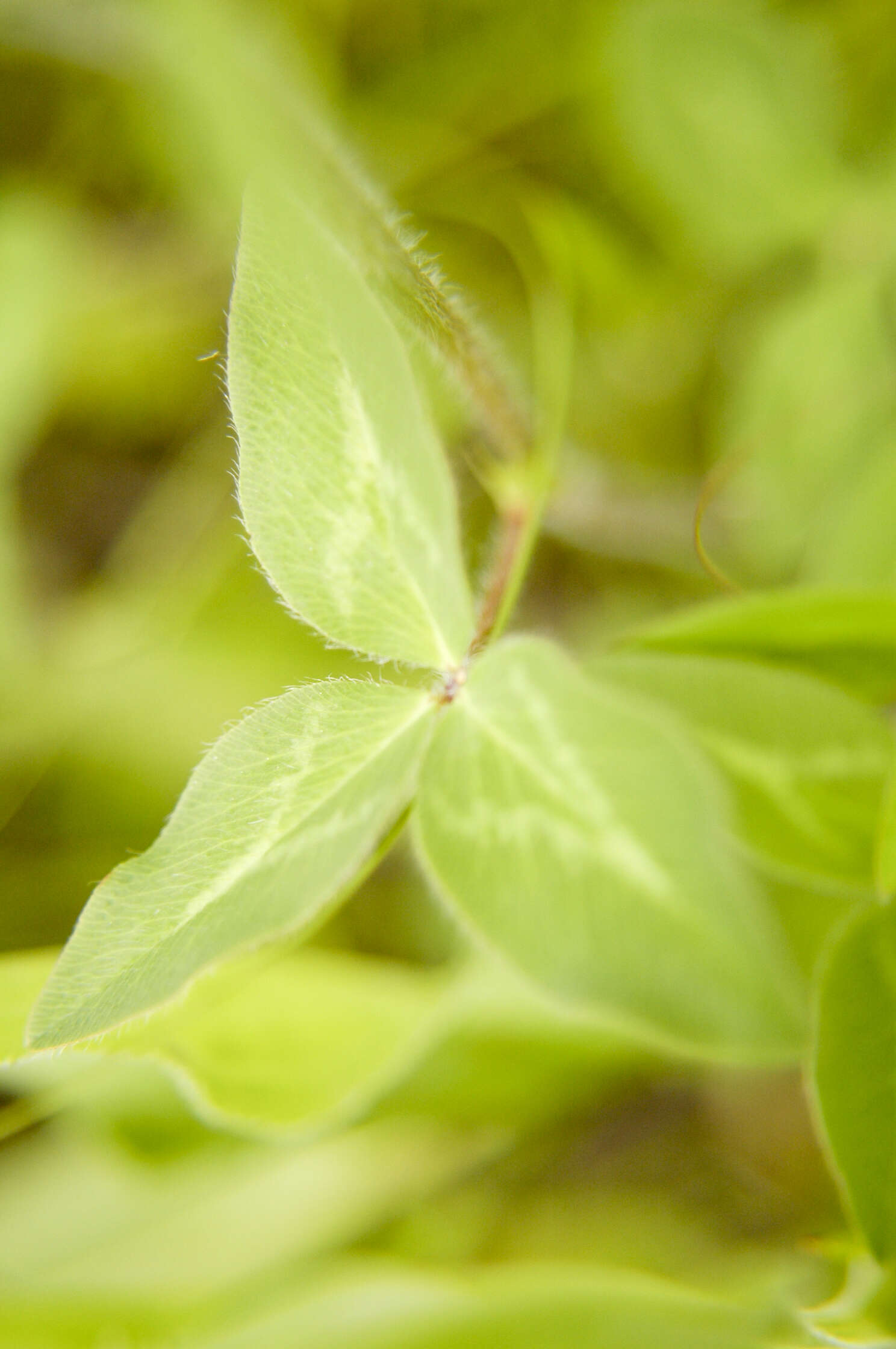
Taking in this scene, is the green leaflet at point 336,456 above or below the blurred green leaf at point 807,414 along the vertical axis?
above

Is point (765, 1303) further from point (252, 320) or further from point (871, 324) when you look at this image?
point (871, 324)

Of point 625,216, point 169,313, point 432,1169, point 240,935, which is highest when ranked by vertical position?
point 169,313

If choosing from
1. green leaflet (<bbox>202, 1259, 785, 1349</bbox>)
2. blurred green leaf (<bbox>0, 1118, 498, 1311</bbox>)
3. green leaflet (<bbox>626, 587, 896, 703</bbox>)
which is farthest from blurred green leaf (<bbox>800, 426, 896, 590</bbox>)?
blurred green leaf (<bbox>0, 1118, 498, 1311</bbox>)

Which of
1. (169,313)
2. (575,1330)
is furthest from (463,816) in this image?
(169,313)

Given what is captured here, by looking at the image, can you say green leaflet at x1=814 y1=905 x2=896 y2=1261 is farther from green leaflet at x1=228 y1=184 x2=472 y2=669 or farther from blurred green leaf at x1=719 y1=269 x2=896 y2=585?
blurred green leaf at x1=719 y1=269 x2=896 y2=585

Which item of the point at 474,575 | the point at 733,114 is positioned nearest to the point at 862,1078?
the point at 474,575

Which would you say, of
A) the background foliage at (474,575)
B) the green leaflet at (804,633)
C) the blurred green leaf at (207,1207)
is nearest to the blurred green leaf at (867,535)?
the background foliage at (474,575)

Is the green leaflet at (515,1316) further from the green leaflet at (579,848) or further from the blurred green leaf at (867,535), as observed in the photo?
the blurred green leaf at (867,535)
